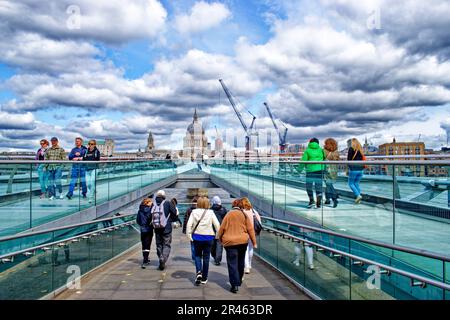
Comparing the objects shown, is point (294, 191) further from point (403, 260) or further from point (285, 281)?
point (403, 260)

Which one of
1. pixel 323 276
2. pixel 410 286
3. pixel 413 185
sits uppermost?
pixel 413 185

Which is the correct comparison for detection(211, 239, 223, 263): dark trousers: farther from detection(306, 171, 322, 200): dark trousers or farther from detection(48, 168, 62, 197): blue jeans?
detection(48, 168, 62, 197): blue jeans

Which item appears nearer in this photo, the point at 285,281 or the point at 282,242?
the point at 285,281

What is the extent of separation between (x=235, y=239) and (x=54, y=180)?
15.5 ft

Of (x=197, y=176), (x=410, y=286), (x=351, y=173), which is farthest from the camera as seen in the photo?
(x=197, y=176)

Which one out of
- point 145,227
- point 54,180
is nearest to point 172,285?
point 145,227

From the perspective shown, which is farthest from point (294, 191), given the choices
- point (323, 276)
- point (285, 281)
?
point (323, 276)

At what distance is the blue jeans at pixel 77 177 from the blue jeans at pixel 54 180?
670 millimetres

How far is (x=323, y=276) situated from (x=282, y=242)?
6.86ft

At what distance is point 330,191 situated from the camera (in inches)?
312

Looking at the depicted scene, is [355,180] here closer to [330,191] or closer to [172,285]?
[330,191]

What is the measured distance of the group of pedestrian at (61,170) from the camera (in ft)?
29.0

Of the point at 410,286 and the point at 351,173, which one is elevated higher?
the point at 351,173

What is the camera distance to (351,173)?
23.2 ft
